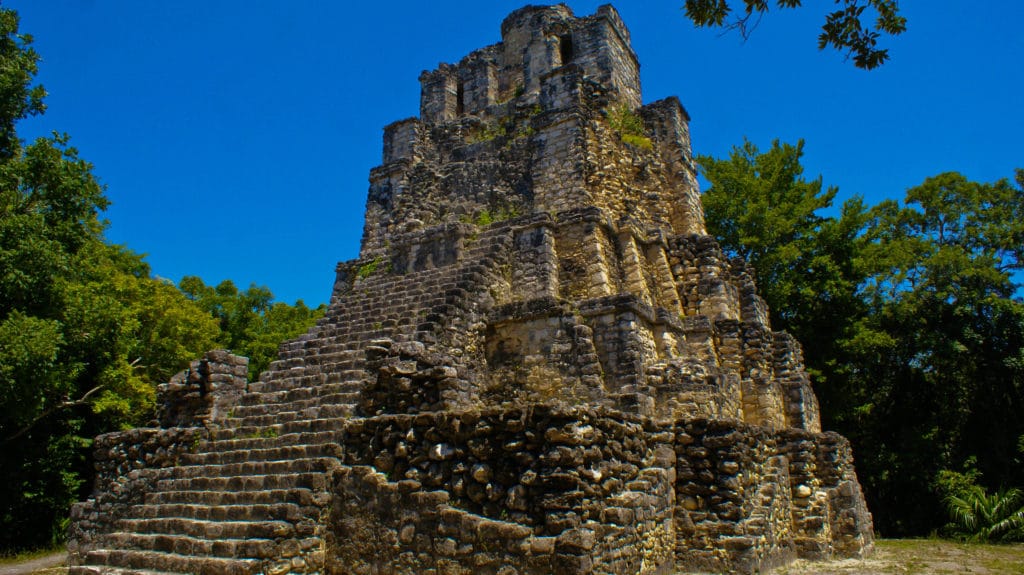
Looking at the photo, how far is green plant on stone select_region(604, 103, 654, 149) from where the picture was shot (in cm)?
1474

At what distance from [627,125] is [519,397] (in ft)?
26.1

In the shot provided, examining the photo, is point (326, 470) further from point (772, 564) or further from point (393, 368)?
point (772, 564)

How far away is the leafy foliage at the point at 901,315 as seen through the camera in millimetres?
18250

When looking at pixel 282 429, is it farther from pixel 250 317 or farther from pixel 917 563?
pixel 250 317

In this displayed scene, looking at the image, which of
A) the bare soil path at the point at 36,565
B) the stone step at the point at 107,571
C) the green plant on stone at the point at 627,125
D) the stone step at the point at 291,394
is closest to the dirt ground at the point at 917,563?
the bare soil path at the point at 36,565

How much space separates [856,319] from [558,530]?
1698 centimetres

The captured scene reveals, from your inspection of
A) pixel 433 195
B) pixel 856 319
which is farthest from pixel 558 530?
pixel 856 319

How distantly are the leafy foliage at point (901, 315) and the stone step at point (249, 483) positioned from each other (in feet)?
50.0

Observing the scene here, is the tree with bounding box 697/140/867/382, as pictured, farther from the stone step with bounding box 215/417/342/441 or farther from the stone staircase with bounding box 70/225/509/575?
the stone step with bounding box 215/417/342/441

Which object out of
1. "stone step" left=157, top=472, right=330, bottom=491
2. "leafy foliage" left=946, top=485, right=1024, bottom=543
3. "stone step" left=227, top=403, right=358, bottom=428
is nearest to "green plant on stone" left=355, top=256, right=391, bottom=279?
"stone step" left=227, top=403, right=358, bottom=428

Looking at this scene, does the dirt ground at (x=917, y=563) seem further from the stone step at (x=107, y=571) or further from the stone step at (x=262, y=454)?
the stone step at (x=262, y=454)

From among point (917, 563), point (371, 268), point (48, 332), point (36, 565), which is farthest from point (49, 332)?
point (917, 563)

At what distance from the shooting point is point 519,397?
32.2 feet

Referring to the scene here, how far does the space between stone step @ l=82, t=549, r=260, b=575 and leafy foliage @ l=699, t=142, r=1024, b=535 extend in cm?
1614
